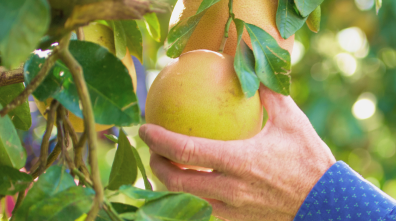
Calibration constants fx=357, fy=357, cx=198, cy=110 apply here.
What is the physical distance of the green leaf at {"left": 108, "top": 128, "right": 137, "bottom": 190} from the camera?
14.5 inches

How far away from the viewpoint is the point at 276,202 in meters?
0.55

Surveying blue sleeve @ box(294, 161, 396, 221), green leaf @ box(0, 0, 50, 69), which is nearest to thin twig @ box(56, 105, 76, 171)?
green leaf @ box(0, 0, 50, 69)

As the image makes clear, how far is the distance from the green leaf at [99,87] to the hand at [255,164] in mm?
155

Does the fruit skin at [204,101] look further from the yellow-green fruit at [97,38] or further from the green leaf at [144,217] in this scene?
the green leaf at [144,217]

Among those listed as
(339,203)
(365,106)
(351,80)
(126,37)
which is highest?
(126,37)

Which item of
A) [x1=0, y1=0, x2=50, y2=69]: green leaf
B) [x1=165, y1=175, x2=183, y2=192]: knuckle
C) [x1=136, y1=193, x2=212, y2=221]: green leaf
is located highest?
[x1=0, y1=0, x2=50, y2=69]: green leaf

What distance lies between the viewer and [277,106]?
0.53 m

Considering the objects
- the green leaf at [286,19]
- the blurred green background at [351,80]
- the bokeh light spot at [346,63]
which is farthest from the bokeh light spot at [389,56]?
the green leaf at [286,19]

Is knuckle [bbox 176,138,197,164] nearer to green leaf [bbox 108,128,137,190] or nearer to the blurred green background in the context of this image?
green leaf [bbox 108,128,137,190]

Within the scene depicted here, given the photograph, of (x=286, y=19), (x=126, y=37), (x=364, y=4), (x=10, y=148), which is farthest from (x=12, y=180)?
(x=364, y=4)

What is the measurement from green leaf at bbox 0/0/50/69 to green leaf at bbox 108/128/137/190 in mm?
169

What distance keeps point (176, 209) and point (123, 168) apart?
104mm

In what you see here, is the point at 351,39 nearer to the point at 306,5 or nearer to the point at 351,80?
the point at 351,80

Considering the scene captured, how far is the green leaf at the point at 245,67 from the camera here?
427mm
